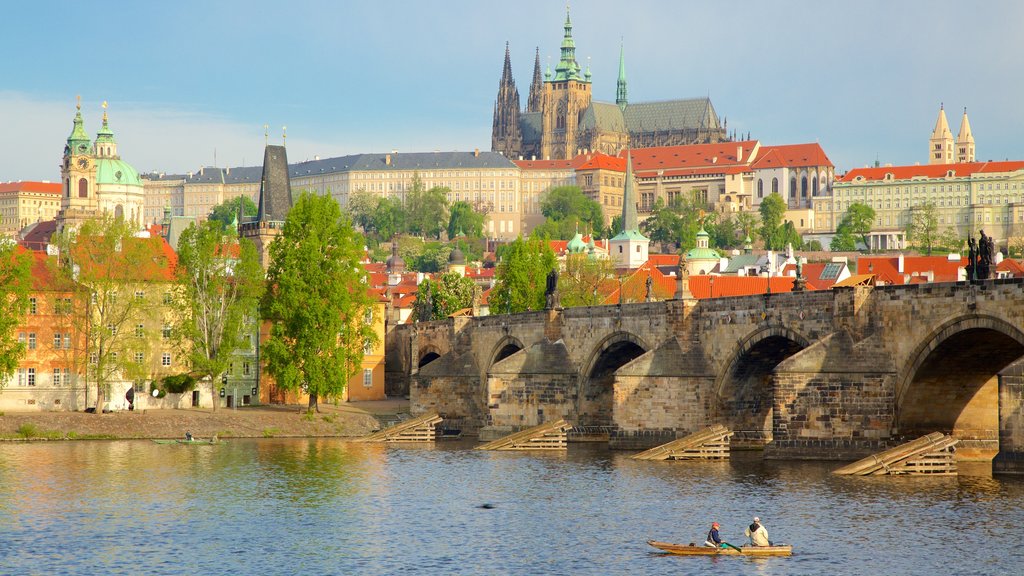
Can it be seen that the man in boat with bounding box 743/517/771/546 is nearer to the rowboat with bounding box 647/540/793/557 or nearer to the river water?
the rowboat with bounding box 647/540/793/557

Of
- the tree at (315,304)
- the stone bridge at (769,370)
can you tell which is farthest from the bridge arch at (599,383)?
the tree at (315,304)

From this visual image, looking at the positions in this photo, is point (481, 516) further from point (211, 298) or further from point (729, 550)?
point (211, 298)

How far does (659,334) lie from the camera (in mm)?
70312

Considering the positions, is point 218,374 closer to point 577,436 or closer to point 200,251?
point 200,251

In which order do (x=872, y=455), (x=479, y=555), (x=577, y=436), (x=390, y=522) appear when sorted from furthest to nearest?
(x=577, y=436)
(x=872, y=455)
(x=390, y=522)
(x=479, y=555)

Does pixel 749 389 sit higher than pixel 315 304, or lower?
lower

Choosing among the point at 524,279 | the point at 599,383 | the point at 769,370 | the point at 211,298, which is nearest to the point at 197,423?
the point at 211,298

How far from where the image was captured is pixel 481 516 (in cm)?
5206

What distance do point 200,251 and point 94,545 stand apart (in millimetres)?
43116

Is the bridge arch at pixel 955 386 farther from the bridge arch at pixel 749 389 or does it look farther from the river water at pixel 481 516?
the bridge arch at pixel 749 389

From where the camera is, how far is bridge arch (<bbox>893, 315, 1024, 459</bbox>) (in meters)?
54.1

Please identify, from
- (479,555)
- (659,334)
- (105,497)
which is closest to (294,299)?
(659,334)

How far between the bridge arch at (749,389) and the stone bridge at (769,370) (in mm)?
71

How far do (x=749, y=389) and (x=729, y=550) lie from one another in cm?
2385
